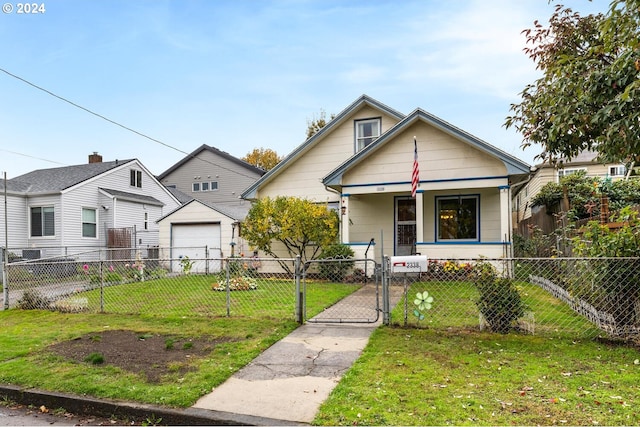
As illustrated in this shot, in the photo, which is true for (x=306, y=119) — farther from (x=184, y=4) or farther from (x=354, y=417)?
(x=354, y=417)

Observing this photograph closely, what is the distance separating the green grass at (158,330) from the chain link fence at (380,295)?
8cm

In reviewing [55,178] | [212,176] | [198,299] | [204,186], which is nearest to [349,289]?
[198,299]

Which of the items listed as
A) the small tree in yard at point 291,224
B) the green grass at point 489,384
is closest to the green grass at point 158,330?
the green grass at point 489,384

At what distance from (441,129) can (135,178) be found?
59.6ft

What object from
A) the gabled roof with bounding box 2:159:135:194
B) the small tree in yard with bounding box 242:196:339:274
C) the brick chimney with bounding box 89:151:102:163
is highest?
the brick chimney with bounding box 89:151:102:163

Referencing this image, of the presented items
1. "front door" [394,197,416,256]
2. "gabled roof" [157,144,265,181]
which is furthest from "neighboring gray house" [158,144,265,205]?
"front door" [394,197,416,256]

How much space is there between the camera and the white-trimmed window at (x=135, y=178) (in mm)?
23441

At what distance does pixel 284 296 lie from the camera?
32.6 ft

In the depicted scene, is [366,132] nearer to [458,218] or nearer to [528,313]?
[458,218]

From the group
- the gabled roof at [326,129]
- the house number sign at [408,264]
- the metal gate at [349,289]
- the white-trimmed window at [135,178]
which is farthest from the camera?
the white-trimmed window at [135,178]

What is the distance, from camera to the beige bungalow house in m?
12.4

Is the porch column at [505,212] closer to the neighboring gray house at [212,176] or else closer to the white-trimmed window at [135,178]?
the white-trimmed window at [135,178]

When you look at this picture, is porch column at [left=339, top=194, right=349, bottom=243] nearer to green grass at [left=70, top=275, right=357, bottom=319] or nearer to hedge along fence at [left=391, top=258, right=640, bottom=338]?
green grass at [left=70, top=275, right=357, bottom=319]

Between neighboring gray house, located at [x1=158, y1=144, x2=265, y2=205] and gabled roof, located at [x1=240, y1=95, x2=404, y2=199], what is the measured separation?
14.5 m
